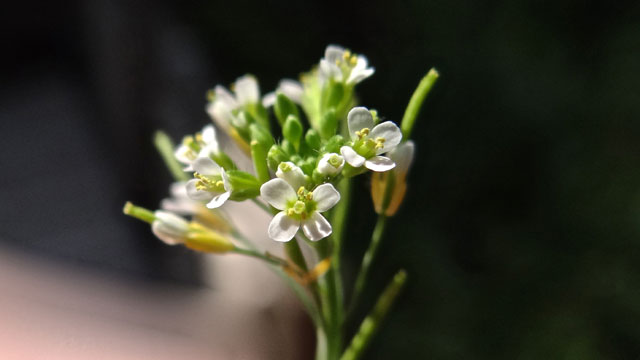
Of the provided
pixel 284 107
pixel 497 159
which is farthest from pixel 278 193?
pixel 497 159

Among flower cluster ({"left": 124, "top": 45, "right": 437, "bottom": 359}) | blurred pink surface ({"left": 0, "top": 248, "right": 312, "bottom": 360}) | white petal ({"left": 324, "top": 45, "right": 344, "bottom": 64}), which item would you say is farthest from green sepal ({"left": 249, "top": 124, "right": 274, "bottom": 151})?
blurred pink surface ({"left": 0, "top": 248, "right": 312, "bottom": 360})

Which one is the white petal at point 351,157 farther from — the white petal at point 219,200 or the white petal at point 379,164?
the white petal at point 219,200

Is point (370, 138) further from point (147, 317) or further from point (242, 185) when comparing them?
point (147, 317)

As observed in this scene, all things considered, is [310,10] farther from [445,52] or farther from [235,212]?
[235,212]

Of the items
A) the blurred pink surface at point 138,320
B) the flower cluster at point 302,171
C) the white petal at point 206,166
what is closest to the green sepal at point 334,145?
the flower cluster at point 302,171

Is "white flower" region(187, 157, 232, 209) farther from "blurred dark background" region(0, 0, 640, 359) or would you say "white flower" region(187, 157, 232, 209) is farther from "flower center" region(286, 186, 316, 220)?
"blurred dark background" region(0, 0, 640, 359)

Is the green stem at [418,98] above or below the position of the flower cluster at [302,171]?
above
